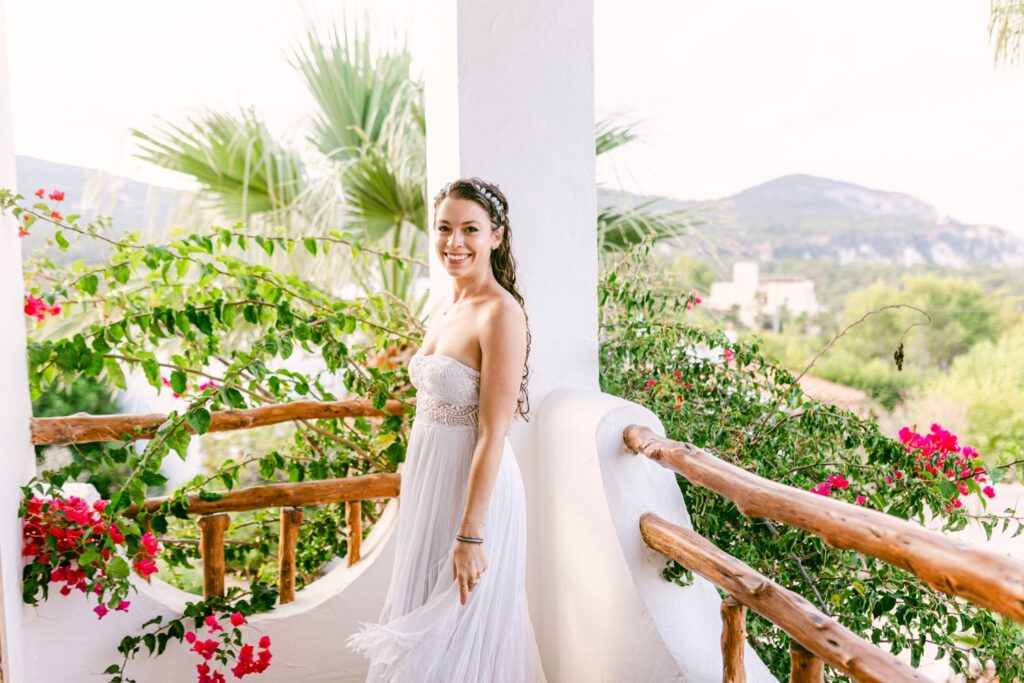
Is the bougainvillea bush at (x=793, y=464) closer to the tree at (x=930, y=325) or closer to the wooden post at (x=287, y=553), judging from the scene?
the wooden post at (x=287, y=553)

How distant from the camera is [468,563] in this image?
1670mm

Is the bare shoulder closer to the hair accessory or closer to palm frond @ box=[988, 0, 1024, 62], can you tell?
the hair accessory

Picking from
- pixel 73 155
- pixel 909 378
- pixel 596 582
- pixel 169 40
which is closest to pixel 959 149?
pixel 909 378

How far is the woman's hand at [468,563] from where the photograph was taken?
1.67m

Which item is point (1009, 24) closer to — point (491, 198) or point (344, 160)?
point (344, 160)

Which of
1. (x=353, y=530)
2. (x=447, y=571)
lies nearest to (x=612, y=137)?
(x=353, y=530)

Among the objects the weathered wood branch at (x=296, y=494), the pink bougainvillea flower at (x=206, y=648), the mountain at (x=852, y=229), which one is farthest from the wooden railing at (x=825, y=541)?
the mountain at (x=852, y=229)

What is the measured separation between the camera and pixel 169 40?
28.6 feet

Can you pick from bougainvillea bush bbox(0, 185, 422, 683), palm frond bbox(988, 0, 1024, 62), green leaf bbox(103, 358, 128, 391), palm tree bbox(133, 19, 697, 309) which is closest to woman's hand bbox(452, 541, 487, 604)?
bougainvillea bush bbox(0, 185, 422, 683)

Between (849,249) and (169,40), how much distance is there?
1113 centimetres

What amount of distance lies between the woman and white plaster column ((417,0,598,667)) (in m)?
0.44

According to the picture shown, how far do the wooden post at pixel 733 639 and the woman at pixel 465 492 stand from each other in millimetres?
456

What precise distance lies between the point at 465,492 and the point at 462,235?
0.58m

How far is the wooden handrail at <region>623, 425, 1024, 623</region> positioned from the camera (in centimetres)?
100
